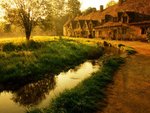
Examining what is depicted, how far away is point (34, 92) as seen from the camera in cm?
1138

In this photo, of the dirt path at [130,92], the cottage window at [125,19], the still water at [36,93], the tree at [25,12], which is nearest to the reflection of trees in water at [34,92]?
the still water at [36,93]

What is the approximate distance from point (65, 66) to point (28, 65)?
354 cm

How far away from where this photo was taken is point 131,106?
8266 mm

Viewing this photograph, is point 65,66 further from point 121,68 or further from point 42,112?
point 42,112

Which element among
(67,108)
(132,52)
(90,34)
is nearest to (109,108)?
(67,108)

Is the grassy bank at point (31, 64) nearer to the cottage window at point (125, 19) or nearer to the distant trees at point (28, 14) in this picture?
the distant trees at point (28, 14)

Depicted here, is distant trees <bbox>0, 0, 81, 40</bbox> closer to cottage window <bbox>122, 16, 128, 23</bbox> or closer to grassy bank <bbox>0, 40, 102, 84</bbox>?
grassy bank <bbox>0, 40, 102, 84</bbox>

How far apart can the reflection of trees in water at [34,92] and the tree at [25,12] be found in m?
16.8

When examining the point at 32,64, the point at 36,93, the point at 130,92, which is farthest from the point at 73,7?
the point at 130,92

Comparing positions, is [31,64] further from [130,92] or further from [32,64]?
[130,92]

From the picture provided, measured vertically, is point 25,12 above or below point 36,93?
above

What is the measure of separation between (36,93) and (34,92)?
0.21 meters

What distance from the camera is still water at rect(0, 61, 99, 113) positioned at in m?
9.50

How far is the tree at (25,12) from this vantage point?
27.4 m
